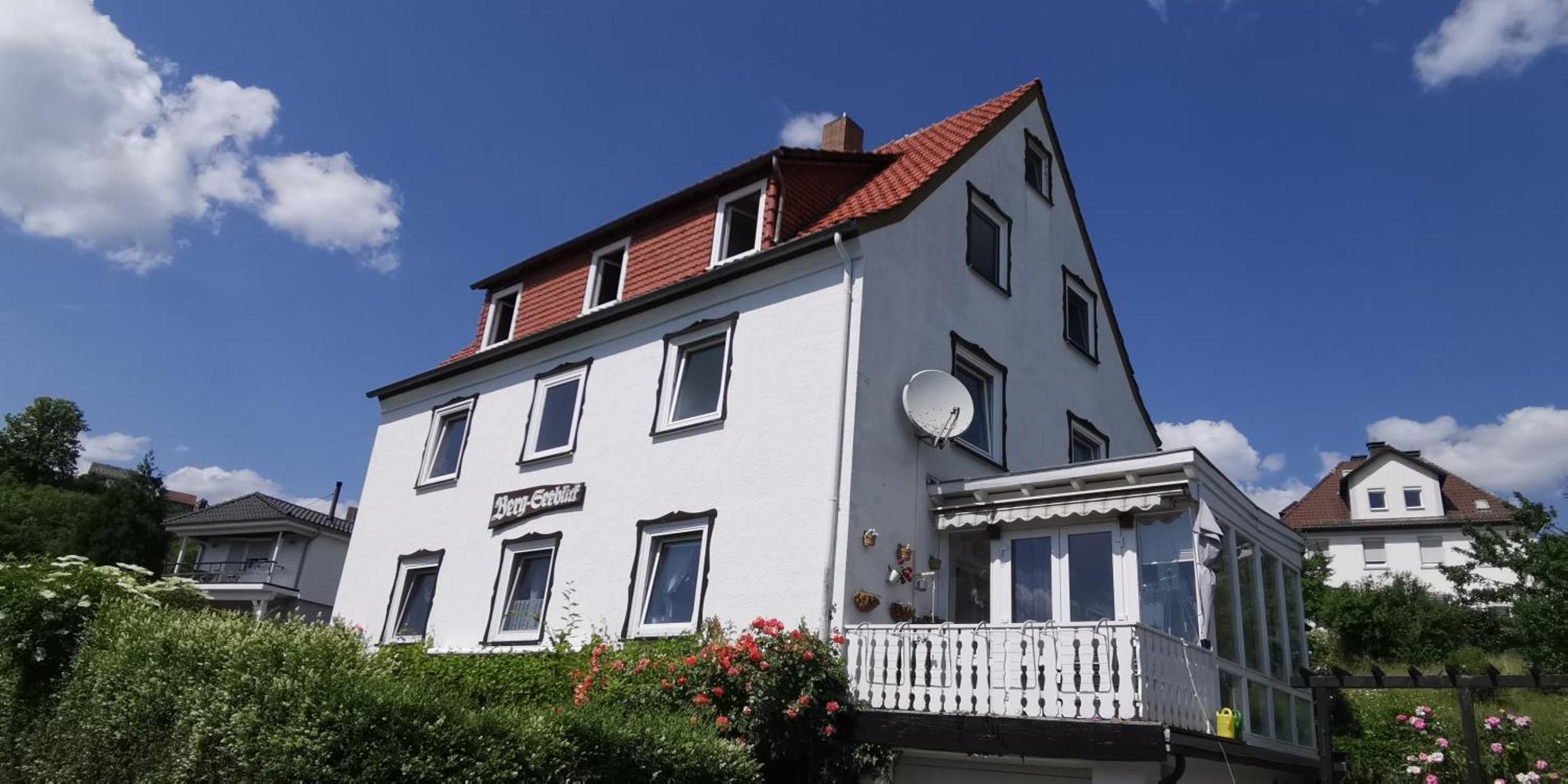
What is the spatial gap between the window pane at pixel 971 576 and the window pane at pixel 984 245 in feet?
16.5

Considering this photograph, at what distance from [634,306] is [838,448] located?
5.53 m

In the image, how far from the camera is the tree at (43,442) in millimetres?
78812

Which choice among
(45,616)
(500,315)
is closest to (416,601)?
(500,315)

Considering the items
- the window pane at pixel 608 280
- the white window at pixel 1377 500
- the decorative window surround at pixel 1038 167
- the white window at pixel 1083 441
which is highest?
the white window at pixel 1377 500

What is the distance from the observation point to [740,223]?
1714cm

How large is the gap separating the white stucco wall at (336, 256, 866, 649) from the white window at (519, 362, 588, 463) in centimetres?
24

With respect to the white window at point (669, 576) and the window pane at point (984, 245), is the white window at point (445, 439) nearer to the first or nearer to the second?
the white window at point (669, 576)

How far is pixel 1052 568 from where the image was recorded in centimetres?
1272

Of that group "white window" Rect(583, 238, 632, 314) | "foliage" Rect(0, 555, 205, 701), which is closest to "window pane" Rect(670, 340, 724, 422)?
"white window" Rect(583, 238, 632, 314)

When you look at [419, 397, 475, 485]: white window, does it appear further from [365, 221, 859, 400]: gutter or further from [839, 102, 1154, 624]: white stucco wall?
[839, 102, 1154, 624]: white stucco wall

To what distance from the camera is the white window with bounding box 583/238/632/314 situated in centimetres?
1870

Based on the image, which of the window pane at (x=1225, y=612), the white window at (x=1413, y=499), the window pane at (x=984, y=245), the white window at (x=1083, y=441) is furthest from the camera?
the white window at (x=1413, y=499)

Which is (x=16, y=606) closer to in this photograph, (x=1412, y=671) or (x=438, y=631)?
(x=438, y=631)

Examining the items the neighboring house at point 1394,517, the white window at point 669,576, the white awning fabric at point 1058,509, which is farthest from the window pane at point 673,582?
the neighboring house at point 1394,517
